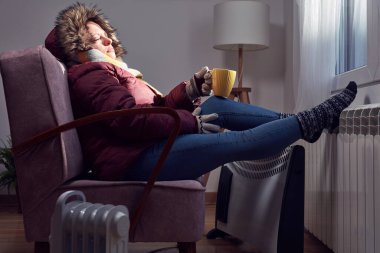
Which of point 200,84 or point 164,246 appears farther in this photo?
point 164,246

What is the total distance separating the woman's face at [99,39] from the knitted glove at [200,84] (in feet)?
Result: 1.37

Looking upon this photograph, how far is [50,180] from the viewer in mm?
1562

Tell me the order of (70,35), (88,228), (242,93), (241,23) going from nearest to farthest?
(88,228) → (70,35) → (241,23) → (242,93)

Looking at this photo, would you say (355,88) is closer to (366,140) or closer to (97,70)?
(366,140)

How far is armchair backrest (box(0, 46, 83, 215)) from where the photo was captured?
1544 mm

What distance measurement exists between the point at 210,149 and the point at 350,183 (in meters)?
0.51

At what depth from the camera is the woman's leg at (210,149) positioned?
5.37ft

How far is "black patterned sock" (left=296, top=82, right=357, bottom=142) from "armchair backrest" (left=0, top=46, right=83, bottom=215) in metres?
0.86

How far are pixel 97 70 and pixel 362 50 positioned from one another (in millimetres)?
1154

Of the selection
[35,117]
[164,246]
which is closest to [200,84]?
[35,117]

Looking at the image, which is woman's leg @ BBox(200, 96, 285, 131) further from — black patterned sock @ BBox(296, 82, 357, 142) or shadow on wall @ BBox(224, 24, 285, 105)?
shadow on wall @ BBox(224, 24, 285, 105)

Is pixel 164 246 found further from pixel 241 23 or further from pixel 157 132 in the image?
pixel 241 23

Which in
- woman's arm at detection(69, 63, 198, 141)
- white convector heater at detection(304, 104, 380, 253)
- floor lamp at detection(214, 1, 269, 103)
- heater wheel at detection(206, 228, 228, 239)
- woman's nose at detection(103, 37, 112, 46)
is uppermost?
floor lamp at detection(214, 1, 269, 103)

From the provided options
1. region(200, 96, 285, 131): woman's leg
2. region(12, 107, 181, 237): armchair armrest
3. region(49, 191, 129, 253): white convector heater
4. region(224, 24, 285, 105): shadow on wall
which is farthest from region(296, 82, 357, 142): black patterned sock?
region(224, 24, 285, 105): shadow on wall
